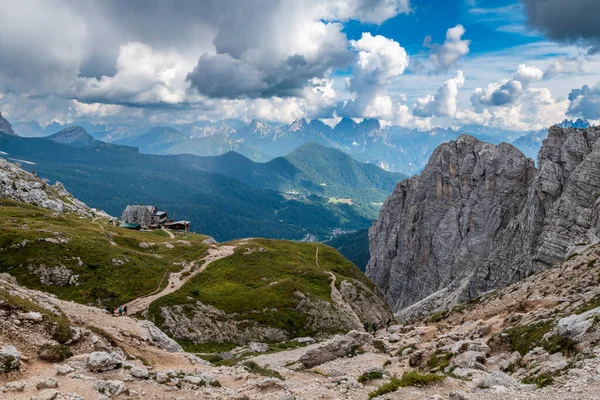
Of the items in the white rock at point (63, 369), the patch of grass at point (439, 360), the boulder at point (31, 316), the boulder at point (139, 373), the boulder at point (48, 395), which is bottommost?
the patch of grass at point (439, 360)

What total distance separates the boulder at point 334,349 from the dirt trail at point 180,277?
35.6 m

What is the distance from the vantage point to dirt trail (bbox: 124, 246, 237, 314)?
2598 inches

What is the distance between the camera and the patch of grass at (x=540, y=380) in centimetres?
2116

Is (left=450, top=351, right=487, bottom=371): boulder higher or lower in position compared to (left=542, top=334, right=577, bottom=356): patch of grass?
lower

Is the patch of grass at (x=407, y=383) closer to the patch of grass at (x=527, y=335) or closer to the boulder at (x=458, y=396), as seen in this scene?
the boulder at (x=458, y=396)

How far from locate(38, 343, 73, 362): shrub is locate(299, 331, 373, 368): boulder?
2310 centimetres

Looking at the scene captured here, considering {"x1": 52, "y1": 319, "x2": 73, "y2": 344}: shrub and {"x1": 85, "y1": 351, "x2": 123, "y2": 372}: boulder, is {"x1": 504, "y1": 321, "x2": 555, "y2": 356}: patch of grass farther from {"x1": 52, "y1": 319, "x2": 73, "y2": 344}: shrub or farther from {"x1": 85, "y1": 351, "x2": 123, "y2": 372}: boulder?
{"x1": 52, "y1": 319, "x2": 73, "y2": 344}: shrub

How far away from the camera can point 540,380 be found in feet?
72.4

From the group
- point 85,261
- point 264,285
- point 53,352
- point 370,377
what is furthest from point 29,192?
point 370,377

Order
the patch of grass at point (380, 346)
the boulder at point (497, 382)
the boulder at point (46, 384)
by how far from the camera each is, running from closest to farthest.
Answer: the boulder at point (46, 384)
the boulder at point (497, 382)
the patch of grass at point (380, 346)

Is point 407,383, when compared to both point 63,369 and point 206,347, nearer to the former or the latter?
point 63,369

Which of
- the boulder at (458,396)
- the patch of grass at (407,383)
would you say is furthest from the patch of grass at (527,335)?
the boulder at (458,396)

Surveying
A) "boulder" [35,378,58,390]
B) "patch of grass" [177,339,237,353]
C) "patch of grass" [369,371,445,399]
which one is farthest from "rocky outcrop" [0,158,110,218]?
"patch of grass" [369,371,445,399]

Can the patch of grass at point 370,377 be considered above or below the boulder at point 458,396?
below
